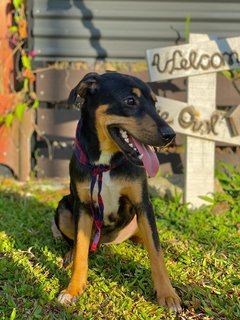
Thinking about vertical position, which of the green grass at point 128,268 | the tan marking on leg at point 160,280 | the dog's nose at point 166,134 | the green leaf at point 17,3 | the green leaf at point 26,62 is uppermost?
the green leaf at point 17,3

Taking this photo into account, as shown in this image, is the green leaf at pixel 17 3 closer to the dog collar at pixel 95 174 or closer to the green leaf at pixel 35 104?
the green leaf at pixel 35 104

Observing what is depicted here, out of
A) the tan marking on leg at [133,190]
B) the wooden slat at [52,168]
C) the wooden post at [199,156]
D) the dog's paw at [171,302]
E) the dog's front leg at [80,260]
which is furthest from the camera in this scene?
the wooden slat at [52,168]

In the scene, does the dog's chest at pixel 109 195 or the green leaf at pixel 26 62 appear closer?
the dog's chest at pixel 109 195

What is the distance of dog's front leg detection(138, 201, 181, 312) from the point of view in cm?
331

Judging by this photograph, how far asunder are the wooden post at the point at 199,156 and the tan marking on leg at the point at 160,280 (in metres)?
2.01

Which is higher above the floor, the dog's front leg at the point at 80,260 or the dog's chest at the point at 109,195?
the dog's chest at the point at 109,195

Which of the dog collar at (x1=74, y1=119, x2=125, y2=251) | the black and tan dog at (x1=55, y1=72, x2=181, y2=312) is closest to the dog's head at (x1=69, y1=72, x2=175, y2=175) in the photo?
the black and tan dog at (x1=55, y1=72, x2=181, y2=312)

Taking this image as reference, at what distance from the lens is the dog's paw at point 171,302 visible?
328 centimetres

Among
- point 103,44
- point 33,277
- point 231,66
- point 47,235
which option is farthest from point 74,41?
point 33,277

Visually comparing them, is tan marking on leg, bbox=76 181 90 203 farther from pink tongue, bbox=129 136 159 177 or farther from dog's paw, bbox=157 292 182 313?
dog's paw, bbox=157 292 182 313

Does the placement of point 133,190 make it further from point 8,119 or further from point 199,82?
point 8,119

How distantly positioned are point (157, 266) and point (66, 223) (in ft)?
2.91

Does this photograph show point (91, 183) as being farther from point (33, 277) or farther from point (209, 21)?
point (209, 21)

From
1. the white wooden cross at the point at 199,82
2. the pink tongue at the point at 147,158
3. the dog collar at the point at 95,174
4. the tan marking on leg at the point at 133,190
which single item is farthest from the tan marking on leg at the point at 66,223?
the white wooden cross at the point at 199,82
